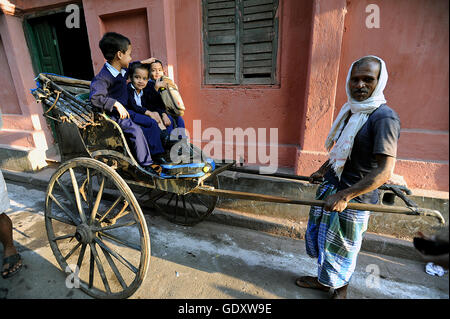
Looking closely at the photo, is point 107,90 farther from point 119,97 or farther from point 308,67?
point 308,67

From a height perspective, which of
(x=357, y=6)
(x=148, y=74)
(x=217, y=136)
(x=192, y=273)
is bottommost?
(x=192, y=273)

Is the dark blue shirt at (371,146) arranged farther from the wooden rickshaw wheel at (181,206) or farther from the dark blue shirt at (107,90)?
the dark blue shirt at (107,90)

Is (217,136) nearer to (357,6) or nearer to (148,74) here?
(148,74)

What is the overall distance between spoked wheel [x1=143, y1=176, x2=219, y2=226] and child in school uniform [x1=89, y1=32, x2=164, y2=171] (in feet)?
3.70

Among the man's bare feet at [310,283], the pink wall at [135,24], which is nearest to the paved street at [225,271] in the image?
the man's bare feet at [310,283]

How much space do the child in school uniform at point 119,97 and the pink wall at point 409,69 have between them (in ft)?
8.55

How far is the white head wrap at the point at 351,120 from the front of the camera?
170cm

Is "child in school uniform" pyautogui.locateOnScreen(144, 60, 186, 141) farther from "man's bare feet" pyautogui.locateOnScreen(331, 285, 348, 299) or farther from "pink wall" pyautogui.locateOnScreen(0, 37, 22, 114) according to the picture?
"pink wall" pyautogui.locateOnScreen(0, 37, 22, 114)

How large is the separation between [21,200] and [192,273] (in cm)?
363

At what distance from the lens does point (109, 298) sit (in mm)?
2086

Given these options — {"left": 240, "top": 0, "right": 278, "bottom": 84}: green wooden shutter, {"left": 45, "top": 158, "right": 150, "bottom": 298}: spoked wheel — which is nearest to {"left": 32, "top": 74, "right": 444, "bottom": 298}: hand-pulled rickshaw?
{"left": 45, "top": 158, "right": 150, "bottom": 298}: spoked wheel

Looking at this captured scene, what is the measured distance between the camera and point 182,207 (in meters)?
3.62

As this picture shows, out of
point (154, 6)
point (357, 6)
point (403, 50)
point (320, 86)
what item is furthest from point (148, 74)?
point (403, 50)

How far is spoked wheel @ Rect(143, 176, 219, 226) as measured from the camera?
3.34 metres
